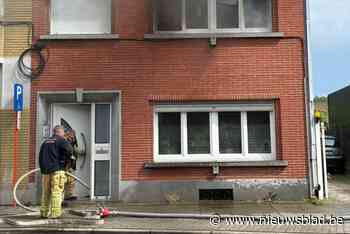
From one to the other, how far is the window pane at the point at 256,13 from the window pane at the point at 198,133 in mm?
2739

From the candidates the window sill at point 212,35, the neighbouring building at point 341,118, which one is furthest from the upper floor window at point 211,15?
the neighbouring building at point 341,118

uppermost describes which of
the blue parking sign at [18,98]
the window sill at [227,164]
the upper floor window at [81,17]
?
the upper floor window at [81,17]

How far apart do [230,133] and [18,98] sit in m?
5.46

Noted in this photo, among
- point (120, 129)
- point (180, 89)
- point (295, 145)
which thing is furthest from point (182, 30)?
point (295, 145)

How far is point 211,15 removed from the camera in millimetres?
12586

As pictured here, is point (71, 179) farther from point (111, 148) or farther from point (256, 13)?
point (256, 13)

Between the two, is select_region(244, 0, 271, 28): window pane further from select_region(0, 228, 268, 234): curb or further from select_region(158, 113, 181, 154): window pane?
select_region(0, 228, 268, 234): curb

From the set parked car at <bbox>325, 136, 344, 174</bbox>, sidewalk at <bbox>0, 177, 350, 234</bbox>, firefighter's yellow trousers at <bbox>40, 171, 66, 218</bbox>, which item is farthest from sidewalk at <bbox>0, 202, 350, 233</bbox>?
parked car at <bbox>325, 136, 344, 174</bbox>

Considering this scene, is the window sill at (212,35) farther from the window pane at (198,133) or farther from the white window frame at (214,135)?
the window pane at (198,133)

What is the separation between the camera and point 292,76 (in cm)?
1223

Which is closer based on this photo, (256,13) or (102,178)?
(102,178)

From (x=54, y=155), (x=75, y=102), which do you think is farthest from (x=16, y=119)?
(x=54, y=155)

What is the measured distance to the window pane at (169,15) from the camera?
12.6m

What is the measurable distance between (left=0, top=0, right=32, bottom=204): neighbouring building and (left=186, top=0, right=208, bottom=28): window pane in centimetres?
414
